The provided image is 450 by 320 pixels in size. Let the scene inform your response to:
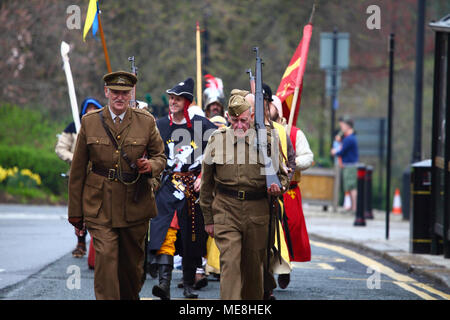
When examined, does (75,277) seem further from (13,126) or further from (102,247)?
(13,126)

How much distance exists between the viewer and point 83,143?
666 cm

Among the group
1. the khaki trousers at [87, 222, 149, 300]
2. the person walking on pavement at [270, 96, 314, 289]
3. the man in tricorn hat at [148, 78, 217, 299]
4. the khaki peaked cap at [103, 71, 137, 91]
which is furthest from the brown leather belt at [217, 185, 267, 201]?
the person walking on pavement at [270, 96, 314, 289]

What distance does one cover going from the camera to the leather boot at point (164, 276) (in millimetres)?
7934

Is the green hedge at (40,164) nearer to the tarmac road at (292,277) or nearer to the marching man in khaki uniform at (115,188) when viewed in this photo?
the tarmac road at (292,277)

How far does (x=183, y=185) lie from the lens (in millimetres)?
8453

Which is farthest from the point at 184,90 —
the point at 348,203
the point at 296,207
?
the point at 348,203

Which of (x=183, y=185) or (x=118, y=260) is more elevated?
(x=183, y=185)

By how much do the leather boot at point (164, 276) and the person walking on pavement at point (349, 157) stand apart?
12.2m

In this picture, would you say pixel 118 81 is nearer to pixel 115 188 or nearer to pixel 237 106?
pixel 115 188

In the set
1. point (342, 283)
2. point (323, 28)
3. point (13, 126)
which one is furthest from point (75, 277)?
point (323, 28)

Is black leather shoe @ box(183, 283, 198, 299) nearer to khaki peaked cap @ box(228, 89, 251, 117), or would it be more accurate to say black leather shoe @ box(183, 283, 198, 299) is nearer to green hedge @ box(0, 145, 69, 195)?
khaki peaked cap @ box(228, 89, 251, 117)

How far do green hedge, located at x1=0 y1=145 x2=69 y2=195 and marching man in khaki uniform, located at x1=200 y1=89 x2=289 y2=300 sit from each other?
44.1 ft

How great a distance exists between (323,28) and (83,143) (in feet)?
78.7

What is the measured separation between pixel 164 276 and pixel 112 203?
5.41ft
